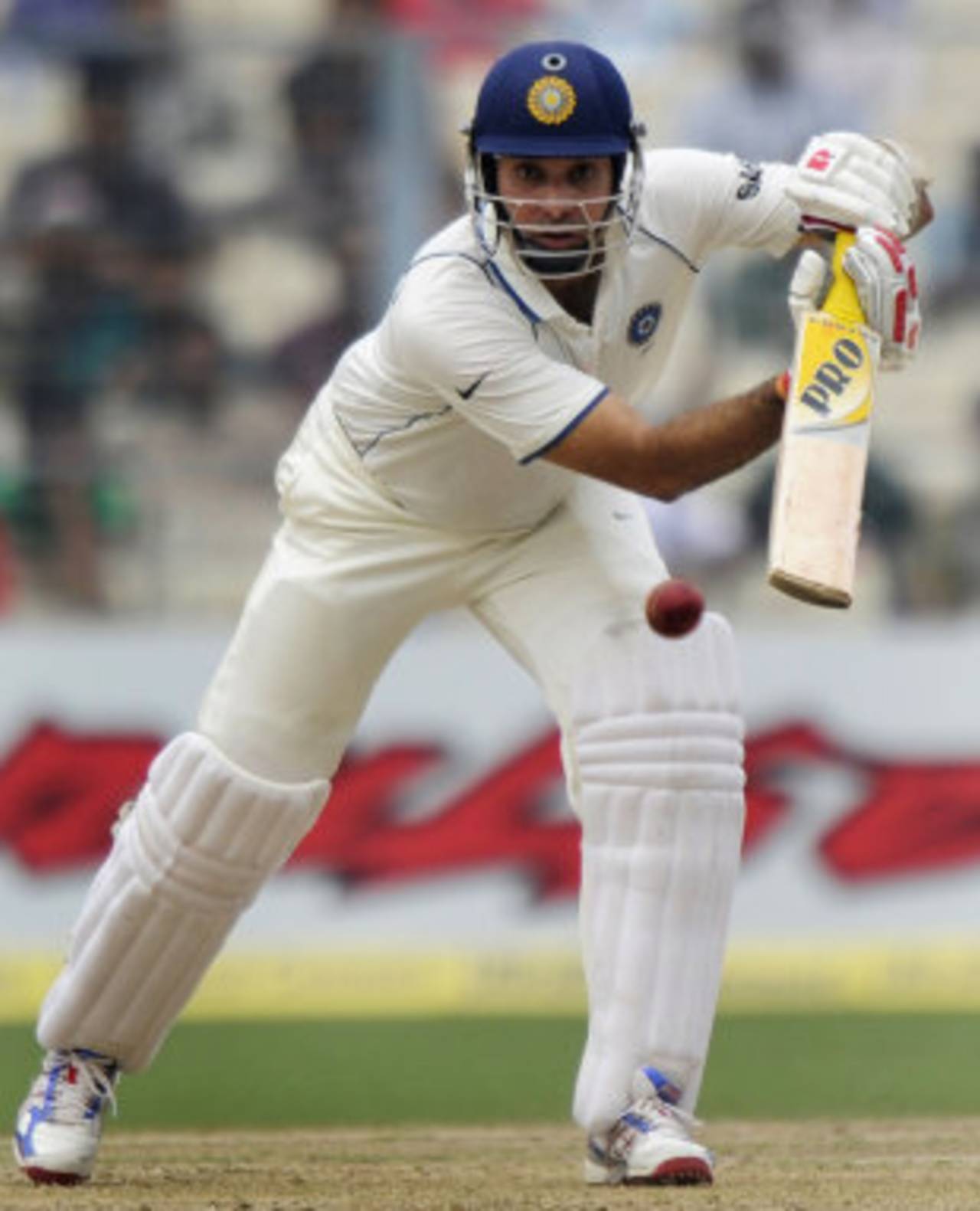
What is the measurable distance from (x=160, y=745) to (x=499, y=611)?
4.01m

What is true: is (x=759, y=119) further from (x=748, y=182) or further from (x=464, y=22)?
(x=748, y=182)

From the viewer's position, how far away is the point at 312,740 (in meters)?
5.06

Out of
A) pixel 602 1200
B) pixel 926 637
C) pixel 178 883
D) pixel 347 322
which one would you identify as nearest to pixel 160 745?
pixel 347 322

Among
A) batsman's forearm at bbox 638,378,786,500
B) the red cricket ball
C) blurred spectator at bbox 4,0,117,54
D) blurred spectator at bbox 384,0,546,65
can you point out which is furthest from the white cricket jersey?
blurred spectator at bbox 4,0,117,54

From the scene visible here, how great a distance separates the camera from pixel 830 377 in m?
4.53

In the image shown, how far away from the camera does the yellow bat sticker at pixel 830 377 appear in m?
4.50

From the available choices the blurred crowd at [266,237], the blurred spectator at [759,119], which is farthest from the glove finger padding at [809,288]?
the blurred spectator at [759,119]

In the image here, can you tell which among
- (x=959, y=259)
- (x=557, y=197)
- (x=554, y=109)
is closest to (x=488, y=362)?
(x=557, y=197)

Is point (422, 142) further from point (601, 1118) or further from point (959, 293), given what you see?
point (601, 1118)

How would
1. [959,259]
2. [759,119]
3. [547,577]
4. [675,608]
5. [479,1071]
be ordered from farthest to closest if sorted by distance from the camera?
[959,259], [759,119], [479,1071], [547,577], [675,608]

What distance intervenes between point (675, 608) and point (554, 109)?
0.76m

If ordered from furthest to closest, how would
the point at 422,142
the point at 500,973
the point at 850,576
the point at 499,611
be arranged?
the point at 422,142
the point at 500,973
the point at 499,611
the point at 850,576

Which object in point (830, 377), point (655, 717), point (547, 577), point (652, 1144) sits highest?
point (830, 377)

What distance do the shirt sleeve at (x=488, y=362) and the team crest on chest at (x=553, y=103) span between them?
254 mm
